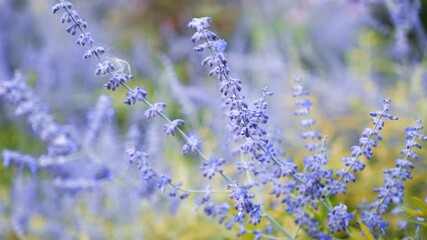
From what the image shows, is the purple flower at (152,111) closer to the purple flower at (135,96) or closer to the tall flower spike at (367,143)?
the purple flower at (135,96)

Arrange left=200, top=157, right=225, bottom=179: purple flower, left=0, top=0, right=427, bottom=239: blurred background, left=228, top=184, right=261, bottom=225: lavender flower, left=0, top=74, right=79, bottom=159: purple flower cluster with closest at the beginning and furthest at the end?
left=228, top=184, right=261, bottom=225: lavender flower < left=200, top=157, right=225, bottom=179: purple flower < left=0, top=74, right=79, bottom=159: purple flower cluster < left=0, top=0, right=427, bottom=239: blurred background

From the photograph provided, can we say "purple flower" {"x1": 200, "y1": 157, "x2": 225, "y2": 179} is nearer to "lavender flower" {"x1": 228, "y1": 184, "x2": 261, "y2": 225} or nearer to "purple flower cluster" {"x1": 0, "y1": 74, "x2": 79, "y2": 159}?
"lavender flower" {"x1": 228, "y1": 184, "x2": 261, "y2": 225}

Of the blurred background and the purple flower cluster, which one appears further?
the blurred background

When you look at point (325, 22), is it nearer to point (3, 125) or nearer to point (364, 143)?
point (3, 125)

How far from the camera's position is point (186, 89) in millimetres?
3234

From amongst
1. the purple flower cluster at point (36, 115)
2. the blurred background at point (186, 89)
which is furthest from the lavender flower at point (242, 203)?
the purple flower cluster at point (36, 115)

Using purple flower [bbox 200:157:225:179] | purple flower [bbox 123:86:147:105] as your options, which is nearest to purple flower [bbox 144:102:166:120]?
purple flower [bbox 123:86:147:105]

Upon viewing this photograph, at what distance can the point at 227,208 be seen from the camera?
4.91ft

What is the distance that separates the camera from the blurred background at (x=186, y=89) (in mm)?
2469

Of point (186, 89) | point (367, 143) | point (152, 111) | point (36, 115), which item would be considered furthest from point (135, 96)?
point (186, 89)

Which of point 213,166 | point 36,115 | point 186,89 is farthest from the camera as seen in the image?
point 186,89

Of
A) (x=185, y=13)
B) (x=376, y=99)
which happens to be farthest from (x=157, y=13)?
(x=376, y=99)

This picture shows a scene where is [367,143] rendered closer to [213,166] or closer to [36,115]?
[213,166]

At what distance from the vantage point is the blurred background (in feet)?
8.10
